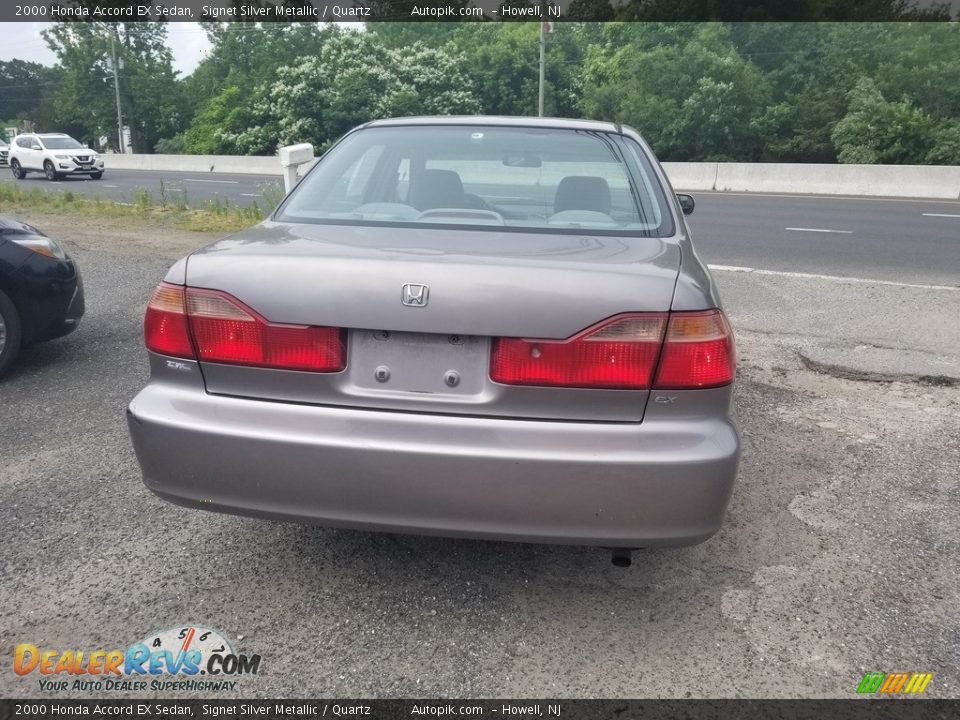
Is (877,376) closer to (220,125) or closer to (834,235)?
(834,235)

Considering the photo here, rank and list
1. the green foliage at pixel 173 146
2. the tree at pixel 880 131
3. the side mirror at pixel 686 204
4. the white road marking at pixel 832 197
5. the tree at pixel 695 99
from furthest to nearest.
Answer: the green foliage at pixel 173 146 → the tree at pixel 695 99 → the tree at pixel 880 131 → the white road marking at pixel 832 197 → the side mirror at pixel 686 204

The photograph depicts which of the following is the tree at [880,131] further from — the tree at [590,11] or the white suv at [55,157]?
the white suv at [55,157]

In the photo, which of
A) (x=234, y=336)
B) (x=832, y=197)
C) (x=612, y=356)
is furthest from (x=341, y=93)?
(x=612, y=356)

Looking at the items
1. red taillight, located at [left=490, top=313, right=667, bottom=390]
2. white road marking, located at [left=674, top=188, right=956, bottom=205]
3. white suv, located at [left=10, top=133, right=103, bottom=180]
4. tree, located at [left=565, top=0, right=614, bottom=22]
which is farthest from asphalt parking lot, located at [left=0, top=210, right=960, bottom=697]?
tree, located at [left=565, top=0, right=614, bottom=22]

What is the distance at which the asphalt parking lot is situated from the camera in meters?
2.49

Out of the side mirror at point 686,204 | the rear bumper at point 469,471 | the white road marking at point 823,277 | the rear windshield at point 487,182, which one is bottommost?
the white road marking at point 823,277

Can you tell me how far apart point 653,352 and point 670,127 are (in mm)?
40860

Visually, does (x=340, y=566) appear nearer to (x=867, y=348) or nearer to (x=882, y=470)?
(x=882, y=470)

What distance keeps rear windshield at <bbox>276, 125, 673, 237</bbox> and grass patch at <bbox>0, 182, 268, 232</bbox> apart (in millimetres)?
9245

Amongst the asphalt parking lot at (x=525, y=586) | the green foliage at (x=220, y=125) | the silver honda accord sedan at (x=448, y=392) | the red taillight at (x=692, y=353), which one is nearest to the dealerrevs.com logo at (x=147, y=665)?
the asphalt parking lot at (x=525, y=586)

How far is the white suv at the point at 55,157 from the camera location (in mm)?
30312

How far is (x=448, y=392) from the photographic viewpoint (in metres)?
2.42

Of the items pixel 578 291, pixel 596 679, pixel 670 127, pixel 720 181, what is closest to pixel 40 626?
pixel 596 679

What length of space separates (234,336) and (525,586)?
1.32 meters
